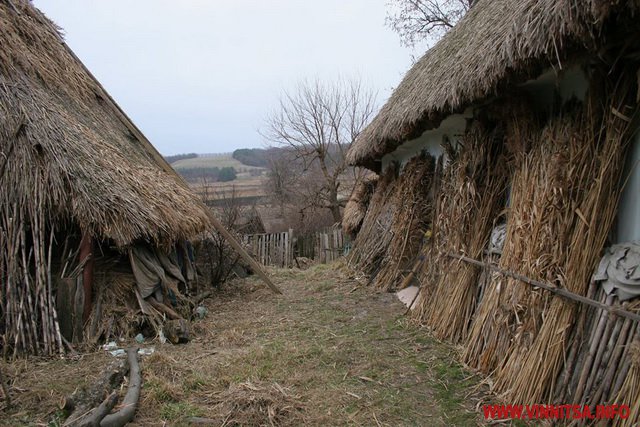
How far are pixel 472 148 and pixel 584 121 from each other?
1.57m

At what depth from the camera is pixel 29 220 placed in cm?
465

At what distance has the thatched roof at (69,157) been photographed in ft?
15.4

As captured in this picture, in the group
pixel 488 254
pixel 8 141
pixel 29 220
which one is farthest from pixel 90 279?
pixel 488 254

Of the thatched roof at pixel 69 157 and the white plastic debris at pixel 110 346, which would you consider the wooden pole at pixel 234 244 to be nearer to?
the thatched roof at pixel 69 157

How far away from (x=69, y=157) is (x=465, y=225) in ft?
14.5

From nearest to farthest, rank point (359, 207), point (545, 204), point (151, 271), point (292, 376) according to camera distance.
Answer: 1. point (545, 204)
2. point (292, 376)
3. point (151, 271)
4. point (359, 207)

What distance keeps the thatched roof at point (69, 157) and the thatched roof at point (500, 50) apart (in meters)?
3.32

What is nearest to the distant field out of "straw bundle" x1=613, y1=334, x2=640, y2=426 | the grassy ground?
the grassy ground

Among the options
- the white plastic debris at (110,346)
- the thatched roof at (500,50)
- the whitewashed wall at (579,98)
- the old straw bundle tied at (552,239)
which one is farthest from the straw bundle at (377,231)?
the white plastic debris at (110,346)

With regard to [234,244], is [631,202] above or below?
above

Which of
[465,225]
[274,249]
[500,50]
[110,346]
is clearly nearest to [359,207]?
[274,249]

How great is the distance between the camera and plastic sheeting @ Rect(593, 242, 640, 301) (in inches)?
92.8

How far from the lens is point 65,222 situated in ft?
16.2

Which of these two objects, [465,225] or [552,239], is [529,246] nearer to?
[552,239]
